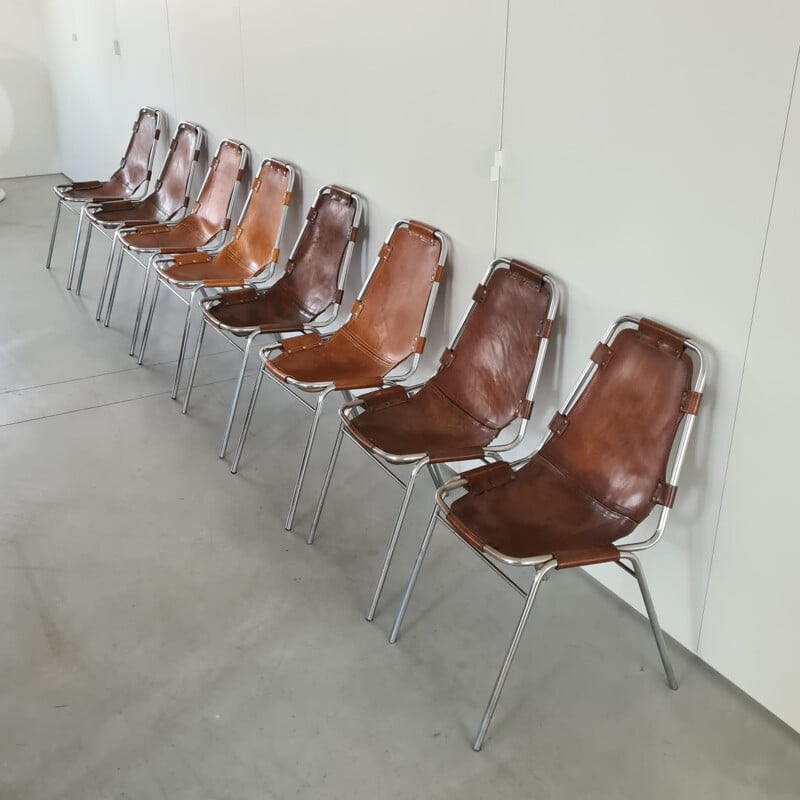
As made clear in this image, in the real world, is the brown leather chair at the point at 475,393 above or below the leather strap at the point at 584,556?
above

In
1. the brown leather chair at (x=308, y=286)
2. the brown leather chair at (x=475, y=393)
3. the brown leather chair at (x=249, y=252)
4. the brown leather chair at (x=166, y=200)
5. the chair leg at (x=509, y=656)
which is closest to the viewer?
the chair leg at (x=509, y=656)

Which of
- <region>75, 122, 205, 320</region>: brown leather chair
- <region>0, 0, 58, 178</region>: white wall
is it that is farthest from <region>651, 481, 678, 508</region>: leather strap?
<region>0, 0, 58, 178</region>: white wall

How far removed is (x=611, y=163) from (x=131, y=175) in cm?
415

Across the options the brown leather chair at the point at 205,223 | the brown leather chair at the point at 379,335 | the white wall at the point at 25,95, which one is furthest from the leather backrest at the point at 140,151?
the white wall at the point at 25,95

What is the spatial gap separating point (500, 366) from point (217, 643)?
4.03 feet

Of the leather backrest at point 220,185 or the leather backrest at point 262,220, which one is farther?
the leather backrest at point 220,185

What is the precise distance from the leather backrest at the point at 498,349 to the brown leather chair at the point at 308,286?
2.76 ft

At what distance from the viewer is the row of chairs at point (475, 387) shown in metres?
2.27

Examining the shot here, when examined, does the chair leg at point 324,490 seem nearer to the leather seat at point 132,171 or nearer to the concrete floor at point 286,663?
the concrete floor at point 286,663

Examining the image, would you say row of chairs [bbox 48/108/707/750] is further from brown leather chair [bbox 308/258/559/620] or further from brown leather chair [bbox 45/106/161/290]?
brown leather chair [bbox 45/106/161/290]

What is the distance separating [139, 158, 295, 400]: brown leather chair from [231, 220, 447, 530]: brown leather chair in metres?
0.78

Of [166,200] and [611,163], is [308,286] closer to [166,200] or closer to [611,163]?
[611,163]

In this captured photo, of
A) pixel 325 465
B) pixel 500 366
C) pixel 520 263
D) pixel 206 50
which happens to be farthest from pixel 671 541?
pixel 206 50

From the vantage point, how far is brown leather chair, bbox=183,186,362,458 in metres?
3.59
